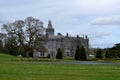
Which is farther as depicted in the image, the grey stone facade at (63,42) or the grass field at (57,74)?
the grey stone facade at (63,42)

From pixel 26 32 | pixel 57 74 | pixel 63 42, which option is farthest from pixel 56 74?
pixel 63 42

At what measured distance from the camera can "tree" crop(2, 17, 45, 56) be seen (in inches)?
4700

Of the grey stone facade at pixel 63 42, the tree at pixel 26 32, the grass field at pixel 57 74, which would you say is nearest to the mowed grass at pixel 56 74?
the grass field at pixel 57 74

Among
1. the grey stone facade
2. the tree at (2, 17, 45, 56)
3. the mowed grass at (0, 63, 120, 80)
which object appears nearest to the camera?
the mowed grass at (0, 63, 120, 80)

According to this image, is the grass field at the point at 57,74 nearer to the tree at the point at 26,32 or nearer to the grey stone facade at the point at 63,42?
the tree at the point at 26,32

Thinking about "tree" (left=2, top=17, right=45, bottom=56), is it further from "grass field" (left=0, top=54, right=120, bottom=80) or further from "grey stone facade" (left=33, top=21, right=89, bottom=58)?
"grass field" (left=0, top=54, right=120, bottom=80)

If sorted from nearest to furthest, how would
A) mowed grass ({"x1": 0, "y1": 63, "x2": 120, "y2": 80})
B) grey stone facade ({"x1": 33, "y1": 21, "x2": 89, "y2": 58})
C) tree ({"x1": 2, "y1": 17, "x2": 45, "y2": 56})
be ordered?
1. mowed grass ({"x1": 0, "y1": 63, "x2": 120, "y2": 80})
2. tree ({"x1": 2, "y1": 17, "x2": 45, "y2": 56})
3. grey stone facade ({"x1": 33, "y1": 21, "x2": 89, "y2": 58})

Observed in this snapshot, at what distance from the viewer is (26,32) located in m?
121

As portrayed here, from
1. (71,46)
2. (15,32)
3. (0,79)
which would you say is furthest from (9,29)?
(0,79)

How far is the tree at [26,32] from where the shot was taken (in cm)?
11938

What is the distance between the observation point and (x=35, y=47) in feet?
389

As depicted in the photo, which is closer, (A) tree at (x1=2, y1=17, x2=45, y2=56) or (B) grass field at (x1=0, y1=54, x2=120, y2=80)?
(B) grass field at (x1=0, y1=54, x2=120, y2=80)

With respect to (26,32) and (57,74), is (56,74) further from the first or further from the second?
(26,32)

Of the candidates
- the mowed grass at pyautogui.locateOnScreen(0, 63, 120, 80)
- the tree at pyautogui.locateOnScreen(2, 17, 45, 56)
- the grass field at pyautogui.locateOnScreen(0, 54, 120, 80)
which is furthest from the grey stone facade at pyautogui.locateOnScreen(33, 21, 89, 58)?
the mowed grass at pyautogui.locateOnScreen(0, 63, 120, 80)
